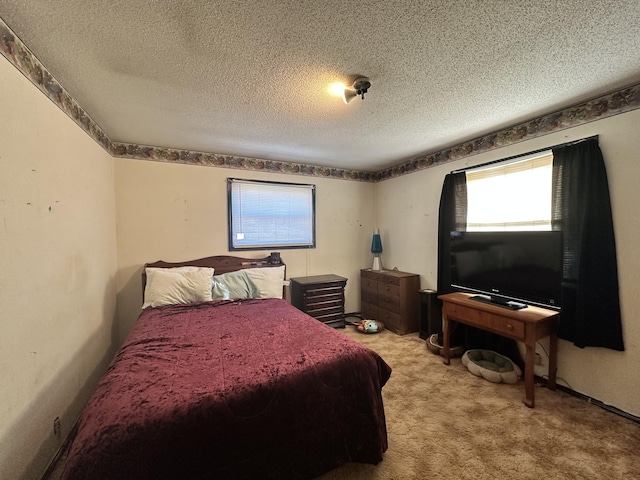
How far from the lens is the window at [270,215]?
3490 millimetres

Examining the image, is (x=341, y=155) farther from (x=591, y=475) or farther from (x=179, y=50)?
(x=591, y=475)

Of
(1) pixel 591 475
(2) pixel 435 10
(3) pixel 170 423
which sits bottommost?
(1) pixel 591 475

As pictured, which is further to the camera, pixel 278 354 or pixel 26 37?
pixel 278 354

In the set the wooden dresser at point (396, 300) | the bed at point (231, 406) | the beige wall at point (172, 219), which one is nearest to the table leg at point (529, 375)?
the bed at point (231, 406)

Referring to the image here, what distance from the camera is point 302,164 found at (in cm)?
390

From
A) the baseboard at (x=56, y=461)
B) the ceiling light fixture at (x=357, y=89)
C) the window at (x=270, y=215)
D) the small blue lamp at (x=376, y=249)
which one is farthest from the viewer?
the small blue lamp at (x=376, y=249)

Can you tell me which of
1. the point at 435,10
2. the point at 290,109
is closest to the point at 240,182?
the point at 290,109

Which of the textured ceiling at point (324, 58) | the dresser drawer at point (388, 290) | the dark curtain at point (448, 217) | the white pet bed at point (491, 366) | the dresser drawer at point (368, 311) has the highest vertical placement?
the textured ceiling at point (324, 58)

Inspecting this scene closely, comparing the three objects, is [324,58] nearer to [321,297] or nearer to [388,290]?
[321,297]

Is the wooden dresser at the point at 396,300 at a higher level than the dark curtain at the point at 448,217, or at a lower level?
lower

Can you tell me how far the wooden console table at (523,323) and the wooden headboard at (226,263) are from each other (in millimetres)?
2200

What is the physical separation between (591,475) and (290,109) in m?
3.02

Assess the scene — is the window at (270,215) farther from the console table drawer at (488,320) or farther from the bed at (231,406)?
the console table drawer at (488,320)

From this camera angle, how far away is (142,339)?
5.85 ft
